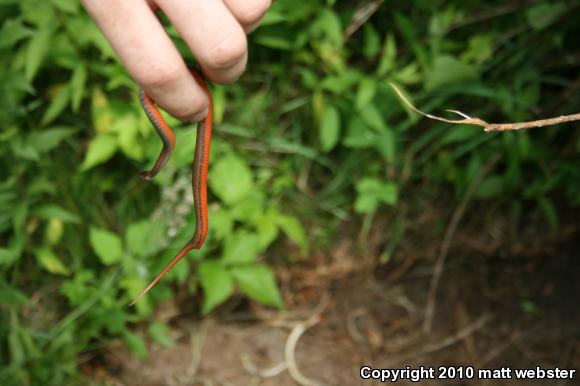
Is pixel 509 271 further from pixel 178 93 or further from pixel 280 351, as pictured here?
pixel 178 93

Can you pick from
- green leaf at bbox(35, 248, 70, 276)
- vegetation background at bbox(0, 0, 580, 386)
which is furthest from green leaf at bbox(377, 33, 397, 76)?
green leaf at bbox(35, 248, 70, 276)

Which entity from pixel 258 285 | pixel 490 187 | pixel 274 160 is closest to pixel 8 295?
pixel 258 285

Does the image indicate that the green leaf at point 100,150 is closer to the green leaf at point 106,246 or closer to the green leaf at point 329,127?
the green leaf at point 106,246

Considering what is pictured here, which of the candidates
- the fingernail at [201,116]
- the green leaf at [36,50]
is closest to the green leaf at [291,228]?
the green leaf at [36,50]

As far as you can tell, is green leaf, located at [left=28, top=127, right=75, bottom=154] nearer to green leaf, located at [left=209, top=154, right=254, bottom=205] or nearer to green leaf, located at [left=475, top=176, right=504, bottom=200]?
green leaf, located at [left=209, top=154, right=254, bottom=205]

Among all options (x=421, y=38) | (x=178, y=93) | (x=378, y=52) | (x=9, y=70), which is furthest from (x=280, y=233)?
(x=178, y=93)

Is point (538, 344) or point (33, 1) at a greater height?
point (33, 1)
